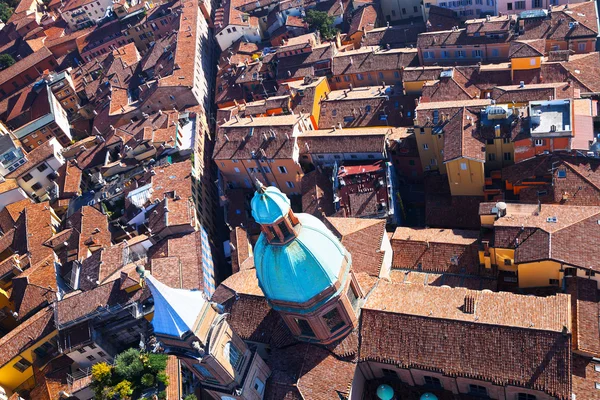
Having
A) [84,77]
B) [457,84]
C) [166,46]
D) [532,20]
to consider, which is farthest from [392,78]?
[84,77]

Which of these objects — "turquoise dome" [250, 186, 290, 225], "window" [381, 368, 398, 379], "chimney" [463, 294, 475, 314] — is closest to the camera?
"turquoise dome" [250, 186, 290, 225]

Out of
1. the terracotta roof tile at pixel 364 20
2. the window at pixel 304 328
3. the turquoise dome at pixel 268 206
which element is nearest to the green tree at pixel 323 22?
the terracotta roof tile at pixel 364 20

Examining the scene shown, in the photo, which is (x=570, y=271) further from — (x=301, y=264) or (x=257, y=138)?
(x=257, y=138)

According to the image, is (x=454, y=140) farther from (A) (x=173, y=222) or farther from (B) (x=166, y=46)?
(B) (x=166, y=46)

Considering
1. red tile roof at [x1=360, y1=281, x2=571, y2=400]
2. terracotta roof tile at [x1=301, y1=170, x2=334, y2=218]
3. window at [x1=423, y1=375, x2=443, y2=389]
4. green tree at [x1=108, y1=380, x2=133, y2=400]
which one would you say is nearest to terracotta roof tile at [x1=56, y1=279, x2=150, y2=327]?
green tree at [x1=108, y1=380, x2=133, y2=400]

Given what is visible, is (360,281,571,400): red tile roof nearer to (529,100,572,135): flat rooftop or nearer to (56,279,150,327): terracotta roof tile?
(529,100,572,135): flat rooftop

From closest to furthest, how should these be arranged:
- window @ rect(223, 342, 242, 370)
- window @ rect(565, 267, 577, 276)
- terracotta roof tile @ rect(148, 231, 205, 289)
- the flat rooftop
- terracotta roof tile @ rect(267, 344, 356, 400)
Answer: window @ rect(223, 342, 242, 370) < terracotta roof tile @ rect(267, 344, 356, 400) < window @ rect(565, 267, 577, 276) < the flat rooftop < terracotta roof tile @ rect(148, 231, 205, 289)

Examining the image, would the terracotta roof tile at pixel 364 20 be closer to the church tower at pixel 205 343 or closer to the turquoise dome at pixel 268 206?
the turquoise dome at pixel 268 206
